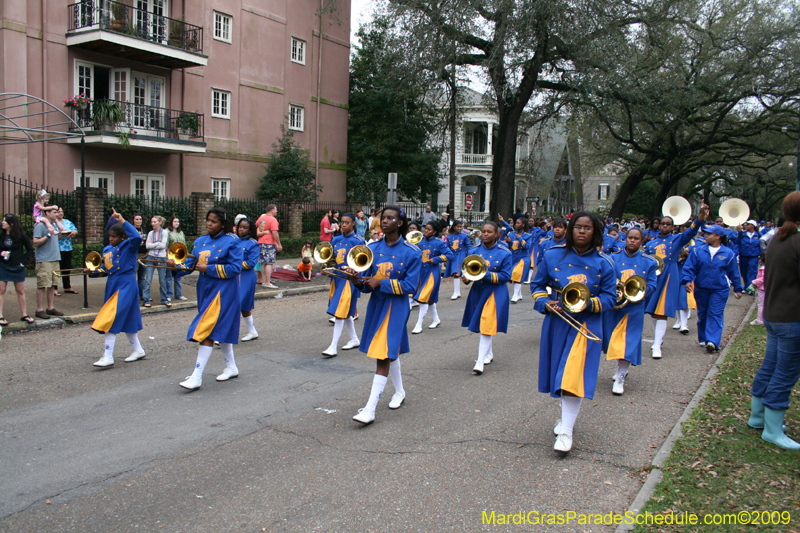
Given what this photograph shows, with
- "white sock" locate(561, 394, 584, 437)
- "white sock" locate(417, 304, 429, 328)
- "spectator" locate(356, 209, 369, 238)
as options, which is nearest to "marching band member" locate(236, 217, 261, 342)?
"white sock" locate(417, 304, 429, 328)

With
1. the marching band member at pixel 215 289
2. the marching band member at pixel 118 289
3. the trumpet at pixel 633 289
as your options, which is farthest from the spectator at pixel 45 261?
the trumpet at pixel 633 289

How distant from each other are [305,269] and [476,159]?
34.0 m

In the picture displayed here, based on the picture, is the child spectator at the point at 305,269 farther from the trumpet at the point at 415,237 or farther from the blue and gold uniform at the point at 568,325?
the blue and gold uniform at the point at 568,325

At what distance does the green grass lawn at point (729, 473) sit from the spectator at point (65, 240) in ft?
32.9

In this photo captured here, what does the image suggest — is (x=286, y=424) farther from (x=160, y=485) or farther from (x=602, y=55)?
(x=602, y=55)

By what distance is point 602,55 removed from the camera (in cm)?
1992

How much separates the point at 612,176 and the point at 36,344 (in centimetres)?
7691

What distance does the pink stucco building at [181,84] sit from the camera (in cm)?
1838

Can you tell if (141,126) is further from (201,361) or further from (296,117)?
(201,361)

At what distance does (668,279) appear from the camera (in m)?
9.16

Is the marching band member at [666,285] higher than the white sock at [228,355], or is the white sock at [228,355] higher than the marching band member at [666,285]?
the marching band member at [666,285]

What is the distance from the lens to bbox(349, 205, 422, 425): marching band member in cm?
566

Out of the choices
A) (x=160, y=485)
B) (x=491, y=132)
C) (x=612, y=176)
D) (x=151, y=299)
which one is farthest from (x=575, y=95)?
(x=612, y=176)

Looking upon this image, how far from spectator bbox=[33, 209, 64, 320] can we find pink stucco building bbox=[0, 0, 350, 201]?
30.4 ft
